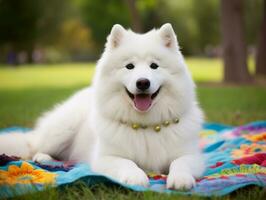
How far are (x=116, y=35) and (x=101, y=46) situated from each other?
139ft

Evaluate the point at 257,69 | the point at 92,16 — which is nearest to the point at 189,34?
the point at 92,16

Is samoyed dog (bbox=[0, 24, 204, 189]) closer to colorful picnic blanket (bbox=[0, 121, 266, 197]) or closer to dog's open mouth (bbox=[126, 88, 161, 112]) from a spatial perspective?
dog's open mouth (bbox=[126, 88, 161, 112])

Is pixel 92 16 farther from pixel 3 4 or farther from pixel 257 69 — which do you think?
pixel 257 69

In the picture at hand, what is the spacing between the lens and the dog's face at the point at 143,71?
11.6ft

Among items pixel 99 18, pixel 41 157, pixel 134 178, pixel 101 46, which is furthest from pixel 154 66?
pixel 101 46

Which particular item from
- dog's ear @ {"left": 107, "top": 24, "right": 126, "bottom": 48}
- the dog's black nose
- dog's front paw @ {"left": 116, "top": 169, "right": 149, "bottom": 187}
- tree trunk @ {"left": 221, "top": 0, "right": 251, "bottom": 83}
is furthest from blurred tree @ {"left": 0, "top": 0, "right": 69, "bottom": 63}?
dog's front paw @ {"left": 116, "top": 169, "right": 149, "bottom": 187}

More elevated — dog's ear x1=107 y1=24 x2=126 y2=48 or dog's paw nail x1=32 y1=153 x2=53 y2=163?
dog's ear x1=107 y1=24 x2=126 y2=48

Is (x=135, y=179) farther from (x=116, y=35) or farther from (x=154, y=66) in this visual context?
(x=116, y=35)

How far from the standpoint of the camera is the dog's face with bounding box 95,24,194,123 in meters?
3.53

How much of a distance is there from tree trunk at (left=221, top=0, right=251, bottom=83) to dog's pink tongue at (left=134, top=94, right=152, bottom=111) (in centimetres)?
897

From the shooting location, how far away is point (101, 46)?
45.6 m

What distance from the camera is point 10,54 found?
34344 mm

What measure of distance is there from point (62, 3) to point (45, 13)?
89.2 inches

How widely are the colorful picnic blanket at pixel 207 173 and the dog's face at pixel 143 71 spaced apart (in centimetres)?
60
